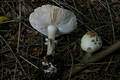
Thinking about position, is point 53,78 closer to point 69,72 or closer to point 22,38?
point 69,72

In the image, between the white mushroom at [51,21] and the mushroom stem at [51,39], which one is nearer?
the white mushroom at [51,21]

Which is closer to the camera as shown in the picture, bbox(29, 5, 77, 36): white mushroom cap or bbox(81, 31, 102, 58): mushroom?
bbox(29, 5, 77, 36): white mushroom cap

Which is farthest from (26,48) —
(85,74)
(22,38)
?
(85,74)

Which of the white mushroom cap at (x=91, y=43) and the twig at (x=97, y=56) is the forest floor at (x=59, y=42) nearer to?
the twig at (x=97, y=56)

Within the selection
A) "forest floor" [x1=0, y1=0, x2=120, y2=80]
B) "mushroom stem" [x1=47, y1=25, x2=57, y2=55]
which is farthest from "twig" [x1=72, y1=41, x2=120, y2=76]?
"mushroom stem" [x1=47, y1=25, x2=57, y2=55]

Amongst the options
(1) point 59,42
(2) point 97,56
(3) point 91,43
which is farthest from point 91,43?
(1) point 59,42

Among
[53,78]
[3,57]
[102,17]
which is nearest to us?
[53,78]

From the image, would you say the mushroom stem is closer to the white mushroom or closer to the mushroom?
the white mushroom

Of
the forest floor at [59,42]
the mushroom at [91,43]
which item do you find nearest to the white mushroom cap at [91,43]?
the mushroom at [91,43]
